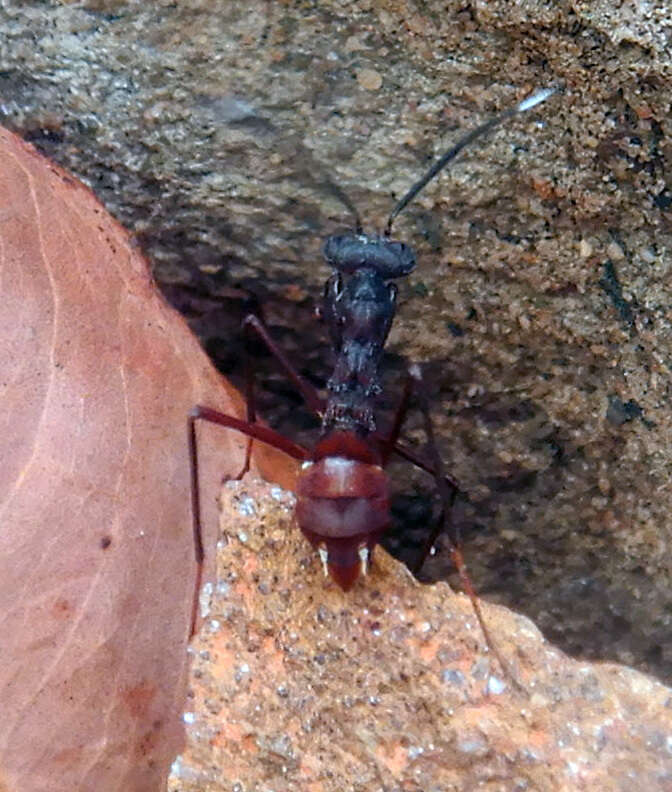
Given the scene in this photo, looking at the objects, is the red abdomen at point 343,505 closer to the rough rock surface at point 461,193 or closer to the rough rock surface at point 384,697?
the rough rock surface at point 384,697

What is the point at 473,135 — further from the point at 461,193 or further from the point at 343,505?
the point at 343,505

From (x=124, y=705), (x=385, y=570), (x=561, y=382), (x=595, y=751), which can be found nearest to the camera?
(x=595, y=751)

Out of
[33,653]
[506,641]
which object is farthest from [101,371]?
[506,641]

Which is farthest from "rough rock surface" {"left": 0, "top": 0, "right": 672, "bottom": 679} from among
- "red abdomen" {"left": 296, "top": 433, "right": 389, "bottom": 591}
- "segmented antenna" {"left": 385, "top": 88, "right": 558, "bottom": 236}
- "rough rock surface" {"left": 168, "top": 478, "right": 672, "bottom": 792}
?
"rough rock surface" {"left": 168, "top": 478, "right": 672, "bottom": 792}

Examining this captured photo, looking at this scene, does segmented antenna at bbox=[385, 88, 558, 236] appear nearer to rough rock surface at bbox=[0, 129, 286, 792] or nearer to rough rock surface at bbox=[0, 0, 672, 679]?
rough rock surface at bbox=[0, 0, 672, 679]

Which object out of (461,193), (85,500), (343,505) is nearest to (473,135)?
(461,193)

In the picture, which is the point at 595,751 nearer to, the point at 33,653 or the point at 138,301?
the point at 33,653
